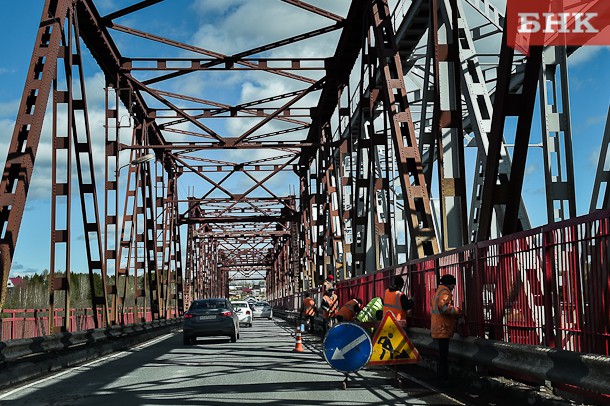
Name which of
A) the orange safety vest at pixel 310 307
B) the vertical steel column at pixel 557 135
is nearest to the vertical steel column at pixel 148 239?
the orange safety vest at pixel 310 307

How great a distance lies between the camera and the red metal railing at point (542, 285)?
6895 millimetres

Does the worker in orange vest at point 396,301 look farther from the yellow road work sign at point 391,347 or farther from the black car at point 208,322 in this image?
the black car at point 208,322

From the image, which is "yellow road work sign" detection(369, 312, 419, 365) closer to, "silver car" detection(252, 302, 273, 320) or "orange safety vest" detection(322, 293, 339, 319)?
"orange safety vest" detection(322, 293, 339, 319)

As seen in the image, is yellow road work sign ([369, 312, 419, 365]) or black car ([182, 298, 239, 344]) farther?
black car ([182, 298, 239, 344])

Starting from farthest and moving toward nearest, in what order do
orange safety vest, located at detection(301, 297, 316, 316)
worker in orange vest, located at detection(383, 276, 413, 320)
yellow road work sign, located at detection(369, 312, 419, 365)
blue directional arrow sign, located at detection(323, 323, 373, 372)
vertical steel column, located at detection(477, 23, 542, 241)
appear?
orange safety vest, located at detection(301, 297, 316, 316) < worker in orange vest, located at detection(383, 276, 413, 320) < yellow road work sign, located at detection(369, 312, 419, 365) < blue directional arrow sign, located at detection(323, 323, 373, 372) < vertical steel column, located at detection(477, 23, 542, 241)

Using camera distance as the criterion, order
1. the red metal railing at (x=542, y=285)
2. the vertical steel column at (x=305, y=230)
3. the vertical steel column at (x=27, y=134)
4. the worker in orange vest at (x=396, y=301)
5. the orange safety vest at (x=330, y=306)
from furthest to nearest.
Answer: the vertical steel column at (x=305, y=230) → the orange safety vest at (x=330, y=306) → the vertical steel column at (x=27, y=134) → the worker in orange vest at (x=396, y=301) → the red metal railing at (x=542, y=285)

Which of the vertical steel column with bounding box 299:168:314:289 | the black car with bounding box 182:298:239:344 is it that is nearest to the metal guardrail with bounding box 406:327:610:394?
the black car with bounding box 182:298:239:344

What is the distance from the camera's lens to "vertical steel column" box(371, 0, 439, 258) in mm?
16594

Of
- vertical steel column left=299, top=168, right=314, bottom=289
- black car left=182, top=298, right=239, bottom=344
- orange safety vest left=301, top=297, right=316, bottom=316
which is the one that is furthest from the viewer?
vertical steel column left=299, top=168, right=314, bottom=289

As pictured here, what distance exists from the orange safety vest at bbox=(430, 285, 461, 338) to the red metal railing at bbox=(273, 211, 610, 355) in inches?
10.9

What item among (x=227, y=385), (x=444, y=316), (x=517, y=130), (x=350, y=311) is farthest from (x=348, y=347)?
(x=350, y=311)

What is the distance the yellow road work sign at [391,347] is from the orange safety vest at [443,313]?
0.82 m

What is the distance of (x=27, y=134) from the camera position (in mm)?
16891

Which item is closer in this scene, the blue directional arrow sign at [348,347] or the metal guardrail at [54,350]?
the blue directional arrow sign at [348,347]
